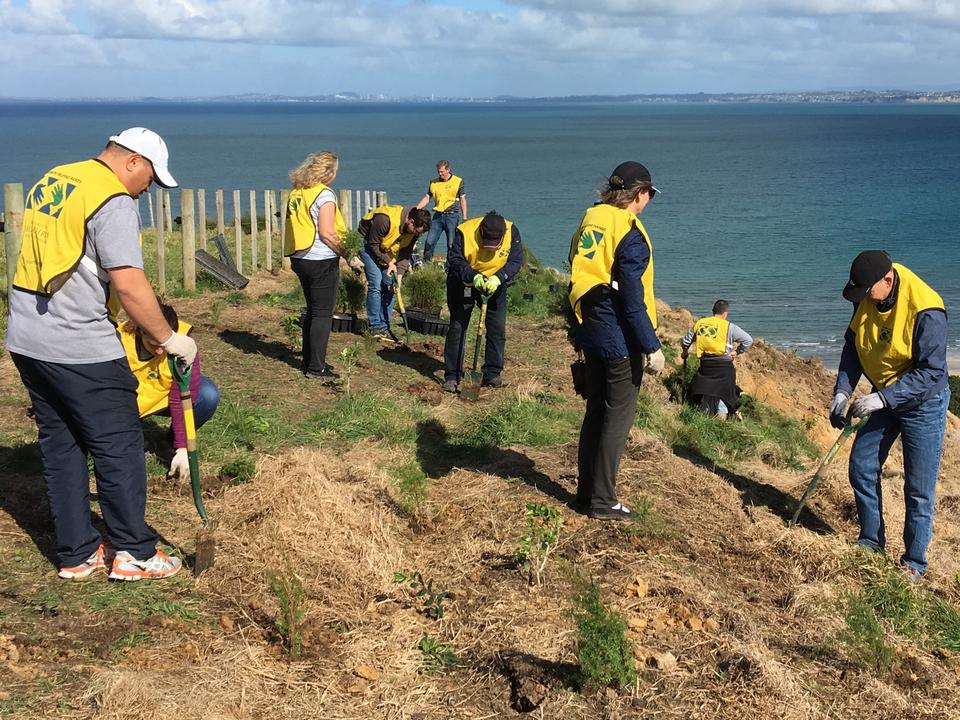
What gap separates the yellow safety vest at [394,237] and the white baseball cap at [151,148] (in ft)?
18.8

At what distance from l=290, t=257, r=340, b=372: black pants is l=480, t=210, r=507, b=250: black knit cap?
1.29m

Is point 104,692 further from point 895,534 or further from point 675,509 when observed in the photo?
point 895,534

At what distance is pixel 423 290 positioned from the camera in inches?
482

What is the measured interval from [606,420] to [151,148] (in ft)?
9.16

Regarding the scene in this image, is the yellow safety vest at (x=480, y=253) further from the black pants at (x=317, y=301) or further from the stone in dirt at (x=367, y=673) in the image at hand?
the stone in dirt at (x=367, y=673)

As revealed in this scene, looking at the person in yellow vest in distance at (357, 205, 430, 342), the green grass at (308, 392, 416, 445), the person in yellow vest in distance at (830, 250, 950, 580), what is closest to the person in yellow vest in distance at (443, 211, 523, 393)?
the green grass at (308, 392, 416, 445)

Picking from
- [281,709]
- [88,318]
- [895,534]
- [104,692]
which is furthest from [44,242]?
[895,534]

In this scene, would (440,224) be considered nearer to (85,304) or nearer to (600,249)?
(600,249)

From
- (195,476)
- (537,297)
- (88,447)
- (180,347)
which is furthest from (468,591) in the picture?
(537,297)

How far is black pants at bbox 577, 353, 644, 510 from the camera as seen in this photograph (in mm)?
5270

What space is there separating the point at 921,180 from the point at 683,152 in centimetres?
2845

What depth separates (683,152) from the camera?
86.8 metres

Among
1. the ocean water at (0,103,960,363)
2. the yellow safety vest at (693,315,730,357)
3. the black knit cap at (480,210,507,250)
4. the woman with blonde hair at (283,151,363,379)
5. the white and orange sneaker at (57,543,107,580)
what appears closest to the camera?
the white and orange sneaker at (57,543,107,580)

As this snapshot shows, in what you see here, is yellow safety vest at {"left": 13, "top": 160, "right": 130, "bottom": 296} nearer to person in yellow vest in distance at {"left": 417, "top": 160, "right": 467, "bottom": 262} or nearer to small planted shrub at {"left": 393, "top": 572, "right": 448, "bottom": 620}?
small planted shrub at {"left": 393, "top": 572, "right": 448, "bottom": 620}
